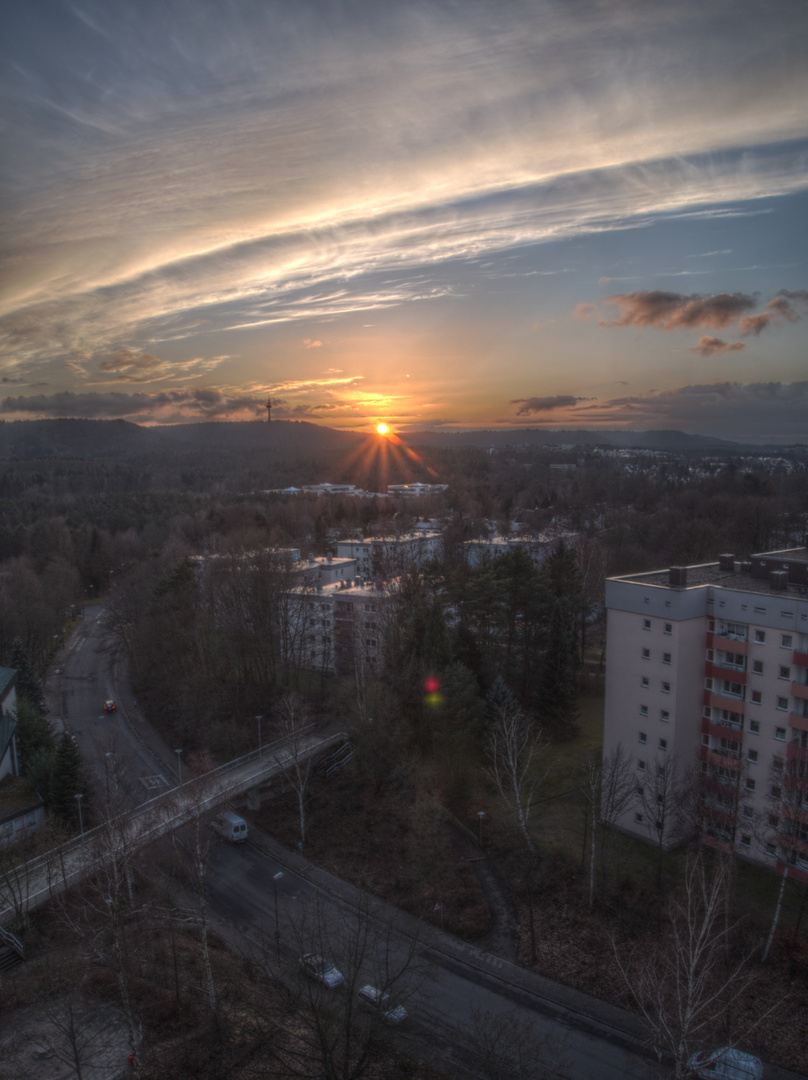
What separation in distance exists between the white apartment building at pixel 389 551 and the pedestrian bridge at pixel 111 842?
866 inches

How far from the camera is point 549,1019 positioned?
16.1m

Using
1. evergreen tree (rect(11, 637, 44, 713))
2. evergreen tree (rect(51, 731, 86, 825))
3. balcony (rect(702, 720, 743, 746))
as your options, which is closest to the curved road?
evergreen tree (rect(51, 731, 86, 825))

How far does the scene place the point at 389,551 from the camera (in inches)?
2138

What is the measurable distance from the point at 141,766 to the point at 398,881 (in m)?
15.4

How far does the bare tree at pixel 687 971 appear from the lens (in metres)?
13.9

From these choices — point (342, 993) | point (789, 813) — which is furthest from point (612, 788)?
point (342, 993)

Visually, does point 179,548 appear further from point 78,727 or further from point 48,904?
point 48,904

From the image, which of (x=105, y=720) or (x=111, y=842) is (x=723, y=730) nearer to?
(x=111, y=842)

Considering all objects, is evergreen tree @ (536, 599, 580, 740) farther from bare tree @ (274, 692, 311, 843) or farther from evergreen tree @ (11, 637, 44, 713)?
evergreen tree @ (11, 637, 44, 713)

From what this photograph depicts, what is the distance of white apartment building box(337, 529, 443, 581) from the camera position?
162 feet

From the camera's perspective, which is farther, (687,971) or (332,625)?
(332,625)

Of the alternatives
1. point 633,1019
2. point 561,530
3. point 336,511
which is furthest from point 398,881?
point 336,511

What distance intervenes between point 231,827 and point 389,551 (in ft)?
105

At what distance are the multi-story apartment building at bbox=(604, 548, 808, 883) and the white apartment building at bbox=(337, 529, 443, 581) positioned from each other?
23733mm
